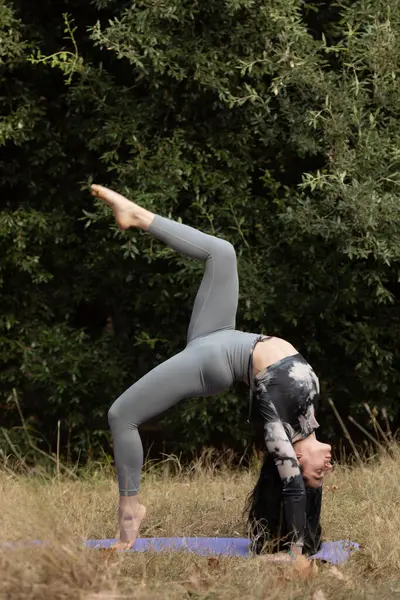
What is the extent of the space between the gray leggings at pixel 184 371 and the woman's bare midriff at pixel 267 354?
3.0 inches

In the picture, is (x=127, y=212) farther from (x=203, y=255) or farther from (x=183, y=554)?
(x=183, y=554)

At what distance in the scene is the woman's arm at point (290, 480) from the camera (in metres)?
4.56

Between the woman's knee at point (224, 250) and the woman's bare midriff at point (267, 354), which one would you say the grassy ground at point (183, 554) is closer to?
the woman's bare midriff at point (267, 354)

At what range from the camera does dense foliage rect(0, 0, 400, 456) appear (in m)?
7.67

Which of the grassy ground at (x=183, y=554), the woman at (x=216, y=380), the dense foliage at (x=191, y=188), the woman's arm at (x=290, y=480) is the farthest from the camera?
the dense foliage at (x=191, y=188)

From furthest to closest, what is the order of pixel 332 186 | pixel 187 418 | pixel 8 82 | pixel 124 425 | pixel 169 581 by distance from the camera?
pixel 8 82, pixel 187 418, pixel 332 186, pixel 124 425, pixel 169 581

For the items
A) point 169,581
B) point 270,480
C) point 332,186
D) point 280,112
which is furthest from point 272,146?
point 169,581

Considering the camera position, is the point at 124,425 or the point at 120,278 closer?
the point at 124,425

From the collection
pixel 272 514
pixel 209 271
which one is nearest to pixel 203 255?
pixel 209 271

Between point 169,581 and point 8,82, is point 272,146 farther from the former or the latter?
point 169,581

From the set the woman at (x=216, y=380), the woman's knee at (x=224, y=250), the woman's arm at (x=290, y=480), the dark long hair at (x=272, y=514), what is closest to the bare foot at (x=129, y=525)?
the woman at (x=216, y=380)

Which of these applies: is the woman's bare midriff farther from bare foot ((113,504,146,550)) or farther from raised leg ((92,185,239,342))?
bare foot ((113,504,146,550))

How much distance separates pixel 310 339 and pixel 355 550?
365 centimetres

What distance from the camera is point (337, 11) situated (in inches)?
345
